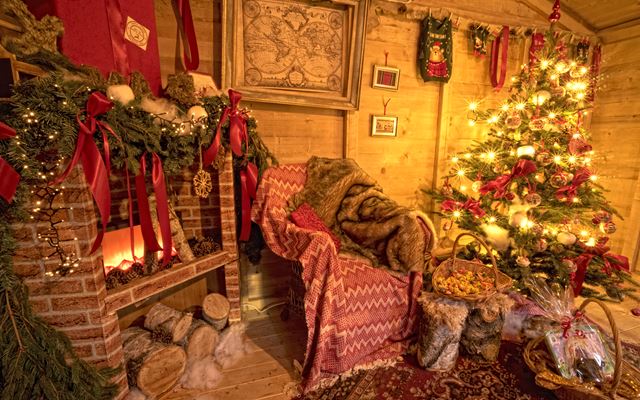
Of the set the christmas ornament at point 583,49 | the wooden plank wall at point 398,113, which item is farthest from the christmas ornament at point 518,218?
the christmas ornament at point 583,49

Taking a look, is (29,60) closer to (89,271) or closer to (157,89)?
(157,89)

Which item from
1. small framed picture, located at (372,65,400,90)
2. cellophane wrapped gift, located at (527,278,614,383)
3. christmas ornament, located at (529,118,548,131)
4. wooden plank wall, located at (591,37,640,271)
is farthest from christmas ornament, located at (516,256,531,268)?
small framed picture, located at (372,65,400,90)

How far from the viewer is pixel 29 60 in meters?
1.18

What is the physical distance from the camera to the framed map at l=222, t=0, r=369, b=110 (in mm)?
2102

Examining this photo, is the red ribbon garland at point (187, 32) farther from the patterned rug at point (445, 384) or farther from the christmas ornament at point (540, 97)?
the christmas ornament at point (540, 97)

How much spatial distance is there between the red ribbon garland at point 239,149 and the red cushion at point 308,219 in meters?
0.31

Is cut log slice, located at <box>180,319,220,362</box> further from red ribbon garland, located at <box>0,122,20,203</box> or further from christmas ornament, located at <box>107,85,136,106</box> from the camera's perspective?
christmas ornament, located at <box>107,85,136,106</box>

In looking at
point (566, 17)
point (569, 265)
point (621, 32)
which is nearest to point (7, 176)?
point (569, 265)

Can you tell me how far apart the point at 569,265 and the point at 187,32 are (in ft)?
10.1

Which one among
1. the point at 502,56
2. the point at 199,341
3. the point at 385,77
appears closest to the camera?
the point at 199,341

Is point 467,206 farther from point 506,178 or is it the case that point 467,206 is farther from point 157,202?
point 157,202

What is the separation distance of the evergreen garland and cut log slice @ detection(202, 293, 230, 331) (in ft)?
1.92

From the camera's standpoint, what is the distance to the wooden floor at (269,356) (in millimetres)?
1604

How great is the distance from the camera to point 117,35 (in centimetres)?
155
